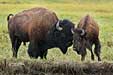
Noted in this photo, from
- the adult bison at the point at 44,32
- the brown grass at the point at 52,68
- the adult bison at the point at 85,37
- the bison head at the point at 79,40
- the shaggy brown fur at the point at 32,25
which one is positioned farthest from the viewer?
the shaggy brown fur at the point at 32,25

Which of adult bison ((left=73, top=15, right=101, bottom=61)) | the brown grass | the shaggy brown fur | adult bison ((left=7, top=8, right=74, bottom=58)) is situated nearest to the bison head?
adult bison ((left=73, top=15, right=101, bottom=61))

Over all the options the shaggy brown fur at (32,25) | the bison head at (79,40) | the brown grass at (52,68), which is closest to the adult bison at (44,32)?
the shaggy brown fur at (32,25)

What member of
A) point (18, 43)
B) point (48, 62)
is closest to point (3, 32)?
point (18, 43)

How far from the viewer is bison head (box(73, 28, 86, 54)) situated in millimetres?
15719

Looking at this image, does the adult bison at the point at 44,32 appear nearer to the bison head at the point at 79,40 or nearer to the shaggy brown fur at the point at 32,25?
the shaggy brown fur at the point at 32,25

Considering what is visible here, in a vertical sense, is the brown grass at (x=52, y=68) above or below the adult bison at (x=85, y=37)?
above

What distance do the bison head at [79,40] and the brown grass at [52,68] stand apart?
447 centimetres

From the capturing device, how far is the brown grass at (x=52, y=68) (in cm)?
1098

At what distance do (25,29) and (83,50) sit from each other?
2427mm

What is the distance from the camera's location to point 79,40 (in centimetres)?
1600

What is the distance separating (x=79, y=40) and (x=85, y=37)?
51 centimetres

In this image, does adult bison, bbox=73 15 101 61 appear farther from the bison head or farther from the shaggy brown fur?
the shaggy brown fur

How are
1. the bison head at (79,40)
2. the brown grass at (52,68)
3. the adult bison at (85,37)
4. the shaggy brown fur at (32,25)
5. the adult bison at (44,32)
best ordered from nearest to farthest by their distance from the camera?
the brown grass at (52,68)
the bison head at (79,40)
the adult bison at (85,37)
the adult bison at (44,32)
the shaggy brown fur at (32,25)

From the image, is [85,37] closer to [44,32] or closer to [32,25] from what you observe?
[44,32]
